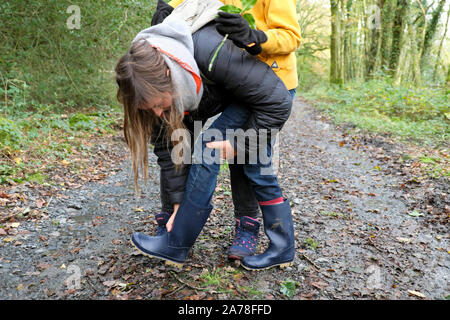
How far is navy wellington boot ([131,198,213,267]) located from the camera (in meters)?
1.85

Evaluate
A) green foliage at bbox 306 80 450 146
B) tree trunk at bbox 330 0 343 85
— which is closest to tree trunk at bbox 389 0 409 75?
green foliage at bbox 306 80 450 146

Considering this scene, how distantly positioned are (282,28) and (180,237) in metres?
1.29

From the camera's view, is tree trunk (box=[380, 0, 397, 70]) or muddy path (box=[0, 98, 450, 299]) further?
tree trunk (box=[380, 0, 397, 70])

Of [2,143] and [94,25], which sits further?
[94,25]

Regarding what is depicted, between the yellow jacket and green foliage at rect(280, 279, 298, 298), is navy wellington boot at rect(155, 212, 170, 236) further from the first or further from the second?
the yellow jacket

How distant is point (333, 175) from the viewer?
174 inches

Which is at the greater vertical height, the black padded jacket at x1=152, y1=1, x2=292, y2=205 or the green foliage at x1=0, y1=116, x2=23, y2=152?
the black padded jacket at x1=152, y1=1, x2=292, y2=205

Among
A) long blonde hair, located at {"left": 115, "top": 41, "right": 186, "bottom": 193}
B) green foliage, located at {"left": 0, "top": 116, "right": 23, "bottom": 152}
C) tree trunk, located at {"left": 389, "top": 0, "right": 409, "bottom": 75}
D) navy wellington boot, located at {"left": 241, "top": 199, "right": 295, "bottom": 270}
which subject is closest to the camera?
long blonde hair, located at {"left": 115, "top": 41, "right": 186, "bottom": 193}

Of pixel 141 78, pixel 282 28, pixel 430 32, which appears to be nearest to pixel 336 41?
pixel 430 32

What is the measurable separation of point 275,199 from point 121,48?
6113 mm

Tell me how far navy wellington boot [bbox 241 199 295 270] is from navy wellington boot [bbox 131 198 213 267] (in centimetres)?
41

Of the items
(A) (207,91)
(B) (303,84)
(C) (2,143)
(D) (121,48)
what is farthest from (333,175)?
(B) (303,84)

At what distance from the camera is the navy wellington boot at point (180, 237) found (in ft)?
6.06

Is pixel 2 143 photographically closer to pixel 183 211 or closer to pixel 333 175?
pixel 183 211
